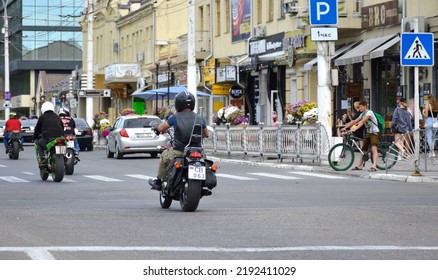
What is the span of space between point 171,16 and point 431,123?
3750cm

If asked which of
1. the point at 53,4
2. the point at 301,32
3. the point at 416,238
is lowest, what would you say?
the point at 416,238

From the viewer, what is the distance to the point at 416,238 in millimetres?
12773

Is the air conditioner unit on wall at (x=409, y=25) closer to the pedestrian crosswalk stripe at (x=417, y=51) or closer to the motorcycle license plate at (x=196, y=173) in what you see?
the pedestrian crosswalk stripe at (x=417, y=51)

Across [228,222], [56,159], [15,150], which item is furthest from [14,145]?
[228,222]

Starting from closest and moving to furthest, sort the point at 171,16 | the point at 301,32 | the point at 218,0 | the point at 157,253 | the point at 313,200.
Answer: the point at 157,253 < the point at 313,200 < the point at 301,32 < the point at 218,0 < the point at 171,16

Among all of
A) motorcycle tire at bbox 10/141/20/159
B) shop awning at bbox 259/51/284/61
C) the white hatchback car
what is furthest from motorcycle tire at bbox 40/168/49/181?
shop awning at bbox 259/51/284/61

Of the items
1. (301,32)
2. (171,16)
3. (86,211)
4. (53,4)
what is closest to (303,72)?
(301,32)

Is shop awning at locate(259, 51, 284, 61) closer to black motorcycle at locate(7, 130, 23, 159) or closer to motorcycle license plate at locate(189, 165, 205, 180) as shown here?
black motorcycle at locate(7, 130, 23, 159)

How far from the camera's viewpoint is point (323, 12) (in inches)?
1240

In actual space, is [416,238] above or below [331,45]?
below

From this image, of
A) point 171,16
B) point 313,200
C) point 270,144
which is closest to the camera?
point 313,200

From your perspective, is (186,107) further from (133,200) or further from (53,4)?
(53,4)

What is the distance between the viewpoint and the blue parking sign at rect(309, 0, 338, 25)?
3139cm

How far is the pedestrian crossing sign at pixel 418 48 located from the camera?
83.0 feet
